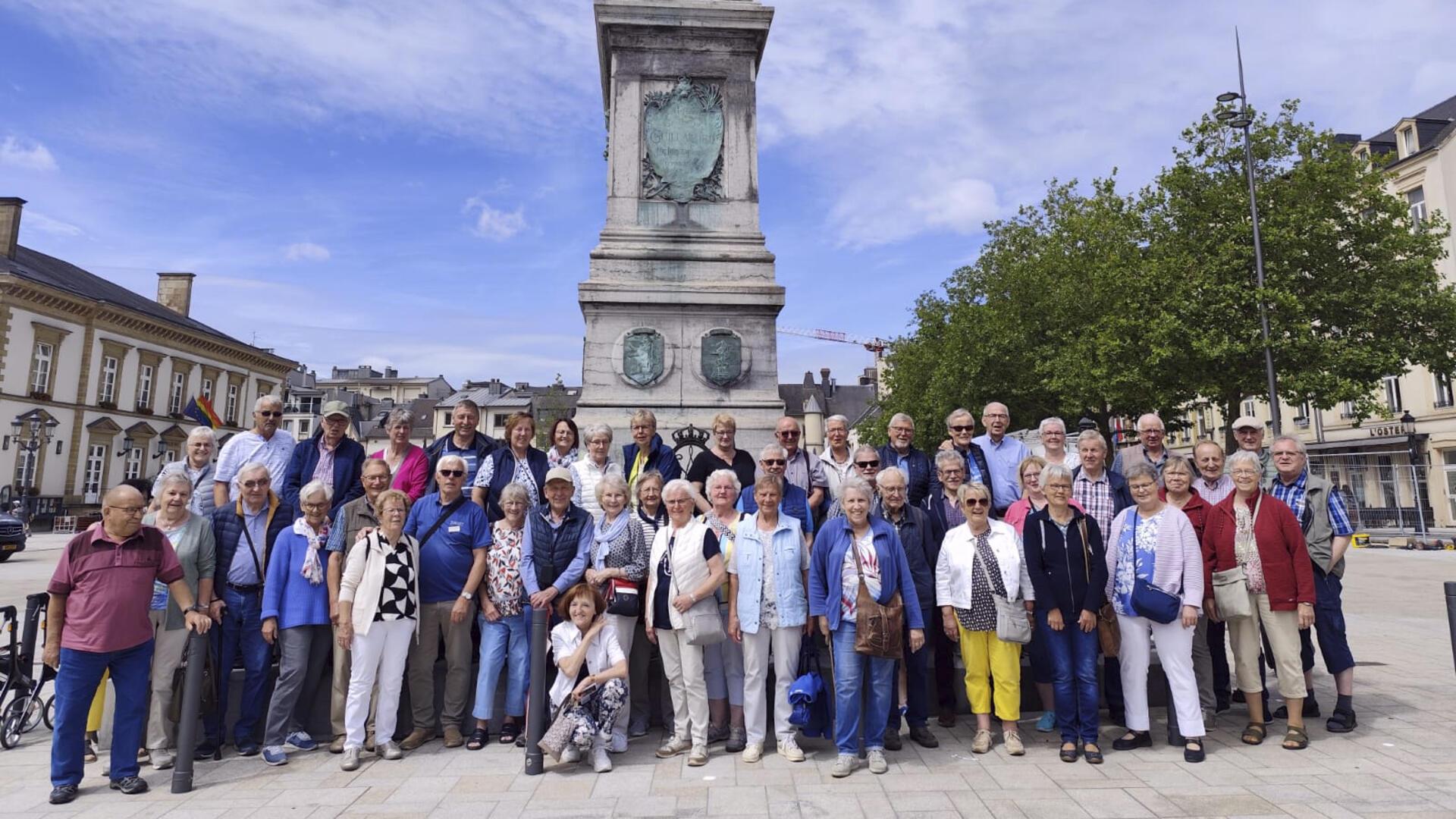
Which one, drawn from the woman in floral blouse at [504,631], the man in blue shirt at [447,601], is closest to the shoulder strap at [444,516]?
the man in blue shirt at [447,601]

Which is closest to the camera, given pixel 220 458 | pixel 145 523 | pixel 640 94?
pixel 145 523

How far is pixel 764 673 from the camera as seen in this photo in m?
5.67

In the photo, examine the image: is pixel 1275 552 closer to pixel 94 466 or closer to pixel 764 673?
pixel 764 673

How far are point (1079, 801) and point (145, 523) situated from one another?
6518 millimetres

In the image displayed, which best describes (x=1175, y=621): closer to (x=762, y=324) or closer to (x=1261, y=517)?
(x=1261, y=517)

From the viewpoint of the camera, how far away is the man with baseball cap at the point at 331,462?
22.0ft

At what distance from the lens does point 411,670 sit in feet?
19.9

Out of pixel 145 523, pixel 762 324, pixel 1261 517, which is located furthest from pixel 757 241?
pixel 145 523

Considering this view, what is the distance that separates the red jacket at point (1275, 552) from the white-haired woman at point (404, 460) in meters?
6.09

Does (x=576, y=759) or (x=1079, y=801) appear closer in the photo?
(x=1079, y=801)

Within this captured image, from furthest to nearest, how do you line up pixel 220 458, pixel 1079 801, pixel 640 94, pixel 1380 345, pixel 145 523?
pixel 1380 345, pixel 640 94, pixel 220 458, pixel 145 523, pixel 1079 801

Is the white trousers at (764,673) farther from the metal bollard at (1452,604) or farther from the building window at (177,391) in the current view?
the building window at (177,391)

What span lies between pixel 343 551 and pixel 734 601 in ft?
9.32

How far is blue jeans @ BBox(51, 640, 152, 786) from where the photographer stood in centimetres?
502
